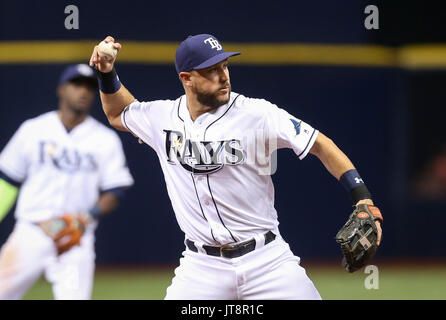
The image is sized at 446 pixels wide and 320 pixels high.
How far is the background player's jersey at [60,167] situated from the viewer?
6250 mm

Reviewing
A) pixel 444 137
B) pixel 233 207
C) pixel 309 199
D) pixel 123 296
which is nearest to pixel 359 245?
pixel 233 207

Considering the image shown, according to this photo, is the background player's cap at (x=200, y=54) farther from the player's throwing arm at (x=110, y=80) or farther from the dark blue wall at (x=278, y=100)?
the dark blue wall at (x=278, y=100)

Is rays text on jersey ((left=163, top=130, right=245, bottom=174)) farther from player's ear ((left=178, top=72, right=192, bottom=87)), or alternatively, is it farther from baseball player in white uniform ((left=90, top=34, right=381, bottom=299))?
player's ear ((left=178, top=72, right=192, bottom=87))

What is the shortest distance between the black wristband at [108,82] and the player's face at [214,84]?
18.7 inches

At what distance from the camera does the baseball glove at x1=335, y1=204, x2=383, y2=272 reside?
12.6 feet

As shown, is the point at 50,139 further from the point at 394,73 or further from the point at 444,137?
the point at 444,137

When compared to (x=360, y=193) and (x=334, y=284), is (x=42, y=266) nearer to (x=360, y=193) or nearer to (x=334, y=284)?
(x=360, y=193)

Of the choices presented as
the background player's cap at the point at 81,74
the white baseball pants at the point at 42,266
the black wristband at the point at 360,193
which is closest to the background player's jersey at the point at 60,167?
the white baseball pants at the point at 42,266

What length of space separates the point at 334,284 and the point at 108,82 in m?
4.78

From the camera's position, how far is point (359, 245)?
3.88 metres

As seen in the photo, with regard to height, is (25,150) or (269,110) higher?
(269,110)

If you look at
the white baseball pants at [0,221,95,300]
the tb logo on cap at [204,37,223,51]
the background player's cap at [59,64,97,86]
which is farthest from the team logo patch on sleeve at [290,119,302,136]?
the background player's cap at [59,64,97,86]

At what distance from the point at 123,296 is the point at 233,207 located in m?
3.93

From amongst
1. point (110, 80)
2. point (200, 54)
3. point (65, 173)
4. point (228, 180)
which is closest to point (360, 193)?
point (228, 180)
